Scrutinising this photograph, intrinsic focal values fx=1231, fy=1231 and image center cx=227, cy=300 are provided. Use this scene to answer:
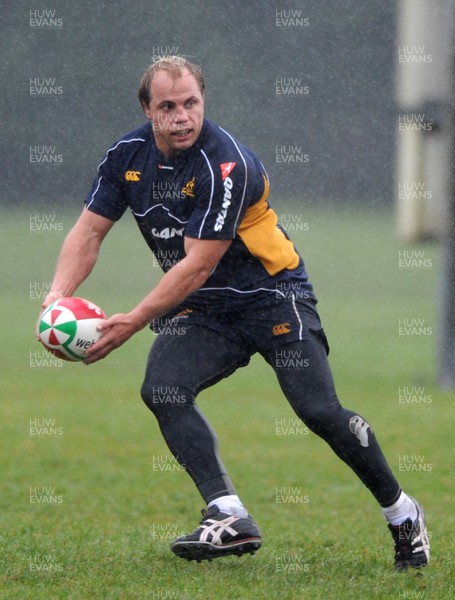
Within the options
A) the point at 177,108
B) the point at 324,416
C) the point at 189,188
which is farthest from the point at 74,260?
the point at 324,416

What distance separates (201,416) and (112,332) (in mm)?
604

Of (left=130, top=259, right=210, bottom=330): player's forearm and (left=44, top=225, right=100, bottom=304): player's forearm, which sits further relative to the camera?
(left=44, top=225, right=100, bottom=304): player's forearm

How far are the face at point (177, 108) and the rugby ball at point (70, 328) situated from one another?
0.83m

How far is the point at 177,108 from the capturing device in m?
5.38

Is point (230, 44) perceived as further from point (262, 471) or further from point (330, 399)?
point (330, 399)

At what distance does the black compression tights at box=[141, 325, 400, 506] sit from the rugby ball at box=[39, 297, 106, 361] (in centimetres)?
34

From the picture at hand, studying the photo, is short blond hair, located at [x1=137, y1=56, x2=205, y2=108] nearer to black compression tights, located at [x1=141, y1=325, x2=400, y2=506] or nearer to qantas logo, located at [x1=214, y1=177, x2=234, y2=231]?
qantas logo, located at [x1=214, y1=177, x2=234, y2=231]

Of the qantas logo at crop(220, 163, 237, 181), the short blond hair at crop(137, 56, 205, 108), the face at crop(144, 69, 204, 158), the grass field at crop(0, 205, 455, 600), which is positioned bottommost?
the grass field at crop(0, 205, 455, 600)

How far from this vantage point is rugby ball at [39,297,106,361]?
212 inches

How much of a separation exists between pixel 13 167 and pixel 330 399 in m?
12.2

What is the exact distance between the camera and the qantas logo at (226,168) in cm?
541

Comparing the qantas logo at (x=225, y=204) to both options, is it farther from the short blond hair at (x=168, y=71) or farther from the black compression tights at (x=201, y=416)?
the black compression tights at (x=201, y=416)

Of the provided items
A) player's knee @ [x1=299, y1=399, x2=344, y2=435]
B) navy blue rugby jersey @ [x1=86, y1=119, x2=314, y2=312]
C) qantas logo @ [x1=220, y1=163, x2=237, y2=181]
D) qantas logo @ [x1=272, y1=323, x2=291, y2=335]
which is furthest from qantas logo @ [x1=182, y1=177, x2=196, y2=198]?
player's knee @ [x1=299, y1=399, x2=344, y2=435]

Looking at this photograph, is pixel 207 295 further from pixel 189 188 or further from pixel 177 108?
pixel 177 108
